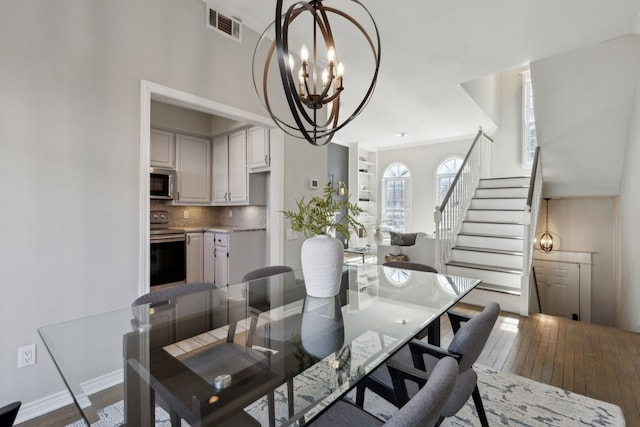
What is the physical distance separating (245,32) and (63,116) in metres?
1.75

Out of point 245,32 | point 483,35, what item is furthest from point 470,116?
point 245,32

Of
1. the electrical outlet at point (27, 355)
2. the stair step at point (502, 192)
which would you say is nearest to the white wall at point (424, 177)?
the stair step at point (502, 192)

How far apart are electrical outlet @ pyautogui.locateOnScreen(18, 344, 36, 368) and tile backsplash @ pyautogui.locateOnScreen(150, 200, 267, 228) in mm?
2742

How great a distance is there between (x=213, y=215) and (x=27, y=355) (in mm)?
3373

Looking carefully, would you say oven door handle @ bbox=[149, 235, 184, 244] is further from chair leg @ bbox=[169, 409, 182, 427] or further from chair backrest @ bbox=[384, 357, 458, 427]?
chair backrest @ bbox=[384, 357, 458, 427]

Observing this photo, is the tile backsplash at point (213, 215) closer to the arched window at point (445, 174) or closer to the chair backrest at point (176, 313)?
the chair backrest at point (176, 313)

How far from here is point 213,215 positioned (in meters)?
5.12

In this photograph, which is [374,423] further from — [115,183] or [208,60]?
[208,60]

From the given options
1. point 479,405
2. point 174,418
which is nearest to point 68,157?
point 174,418

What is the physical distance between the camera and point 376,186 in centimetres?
893

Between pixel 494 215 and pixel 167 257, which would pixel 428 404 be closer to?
pixel 167 257

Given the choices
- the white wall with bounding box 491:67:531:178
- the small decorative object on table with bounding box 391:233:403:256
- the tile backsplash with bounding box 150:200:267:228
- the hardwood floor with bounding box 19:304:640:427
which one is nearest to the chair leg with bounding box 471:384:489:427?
the hardwood floor with bounding box 19:304:640:427

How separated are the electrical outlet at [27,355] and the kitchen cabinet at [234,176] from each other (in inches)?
105

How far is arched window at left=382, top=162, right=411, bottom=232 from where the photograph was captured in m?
8.35
